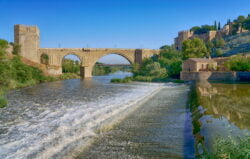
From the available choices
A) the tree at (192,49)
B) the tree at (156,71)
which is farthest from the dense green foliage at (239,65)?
the tree at (192,49)

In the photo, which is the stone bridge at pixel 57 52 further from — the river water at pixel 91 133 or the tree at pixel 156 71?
the river water at pixel 91 133

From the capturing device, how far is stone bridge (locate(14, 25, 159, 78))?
44.4m

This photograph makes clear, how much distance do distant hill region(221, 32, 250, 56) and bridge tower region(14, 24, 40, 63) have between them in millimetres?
37140

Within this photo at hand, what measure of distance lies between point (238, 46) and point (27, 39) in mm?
41331

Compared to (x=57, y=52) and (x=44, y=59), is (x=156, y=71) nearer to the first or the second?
(x=57, y=52)

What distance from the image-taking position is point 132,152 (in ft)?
18.0

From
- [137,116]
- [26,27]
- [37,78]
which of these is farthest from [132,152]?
[26,27]

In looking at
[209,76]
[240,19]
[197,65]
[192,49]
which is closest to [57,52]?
[192,49]

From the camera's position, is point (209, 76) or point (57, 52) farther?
point (57, 52)

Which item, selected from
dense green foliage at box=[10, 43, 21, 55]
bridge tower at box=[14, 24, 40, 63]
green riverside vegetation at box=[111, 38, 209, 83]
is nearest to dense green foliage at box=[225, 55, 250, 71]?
green riverside vegetation at box=[111, 38, 209, 83]

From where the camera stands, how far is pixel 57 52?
161ft

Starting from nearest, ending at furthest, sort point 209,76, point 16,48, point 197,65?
point 209,76 < point 197,65 < point 16,48

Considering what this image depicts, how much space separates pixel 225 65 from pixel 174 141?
27.6 m

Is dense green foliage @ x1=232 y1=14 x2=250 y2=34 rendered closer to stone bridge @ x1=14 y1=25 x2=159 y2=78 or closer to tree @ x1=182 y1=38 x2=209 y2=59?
stone bridge @ x1=14 y1=25 x2=159 y2=78
